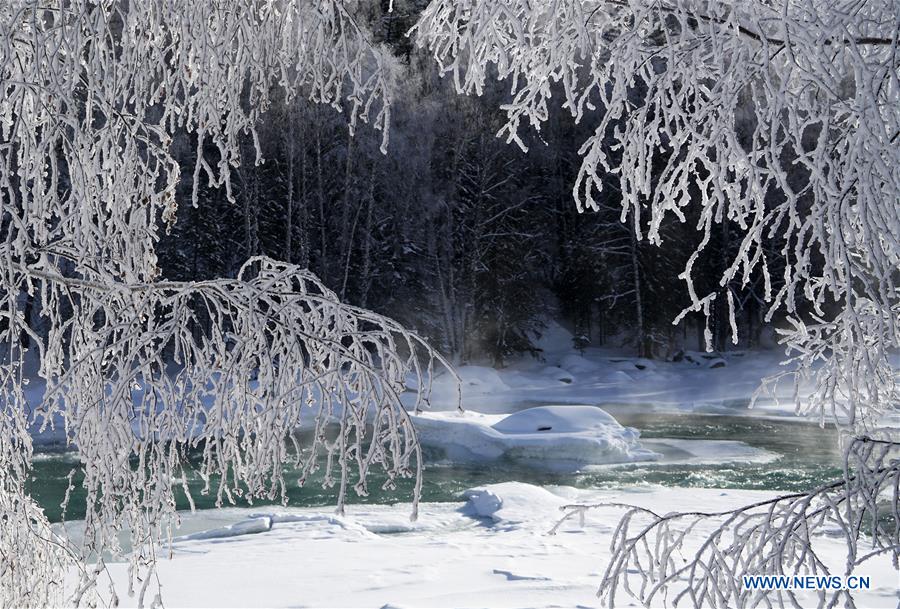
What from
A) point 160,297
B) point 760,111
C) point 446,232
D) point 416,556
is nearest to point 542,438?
point 416,556

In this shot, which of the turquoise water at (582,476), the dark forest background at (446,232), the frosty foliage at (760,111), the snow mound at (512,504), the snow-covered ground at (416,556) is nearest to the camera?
the frosty foliage at (760,111)

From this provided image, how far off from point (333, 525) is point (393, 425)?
24.1 feet

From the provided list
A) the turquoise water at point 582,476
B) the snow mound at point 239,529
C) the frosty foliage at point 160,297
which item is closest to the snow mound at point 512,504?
the turquoise water at point 582,476

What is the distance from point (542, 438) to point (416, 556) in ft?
23.6

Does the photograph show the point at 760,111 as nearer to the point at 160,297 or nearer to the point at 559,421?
the point at 160,297

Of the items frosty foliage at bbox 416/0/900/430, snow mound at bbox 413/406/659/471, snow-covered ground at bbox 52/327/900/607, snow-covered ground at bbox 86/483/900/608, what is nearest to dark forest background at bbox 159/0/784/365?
snow mound at bbox 413/406/659/471

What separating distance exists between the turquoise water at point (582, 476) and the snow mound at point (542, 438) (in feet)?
1.63

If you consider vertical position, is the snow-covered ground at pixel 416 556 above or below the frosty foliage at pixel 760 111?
below

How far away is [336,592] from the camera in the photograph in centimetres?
691

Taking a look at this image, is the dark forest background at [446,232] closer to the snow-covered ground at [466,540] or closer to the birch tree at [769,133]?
the snow-covered ground at [466,540]

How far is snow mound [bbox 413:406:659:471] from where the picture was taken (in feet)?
48.2

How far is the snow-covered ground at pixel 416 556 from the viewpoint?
6715 millimetres

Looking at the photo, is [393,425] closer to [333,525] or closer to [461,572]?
[461,572]

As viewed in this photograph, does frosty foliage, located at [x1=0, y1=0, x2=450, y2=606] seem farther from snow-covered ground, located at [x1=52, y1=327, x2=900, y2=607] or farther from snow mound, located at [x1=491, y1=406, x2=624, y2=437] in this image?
snow mound, located at [x1=491, y1=406, x2=624, y2=437]
